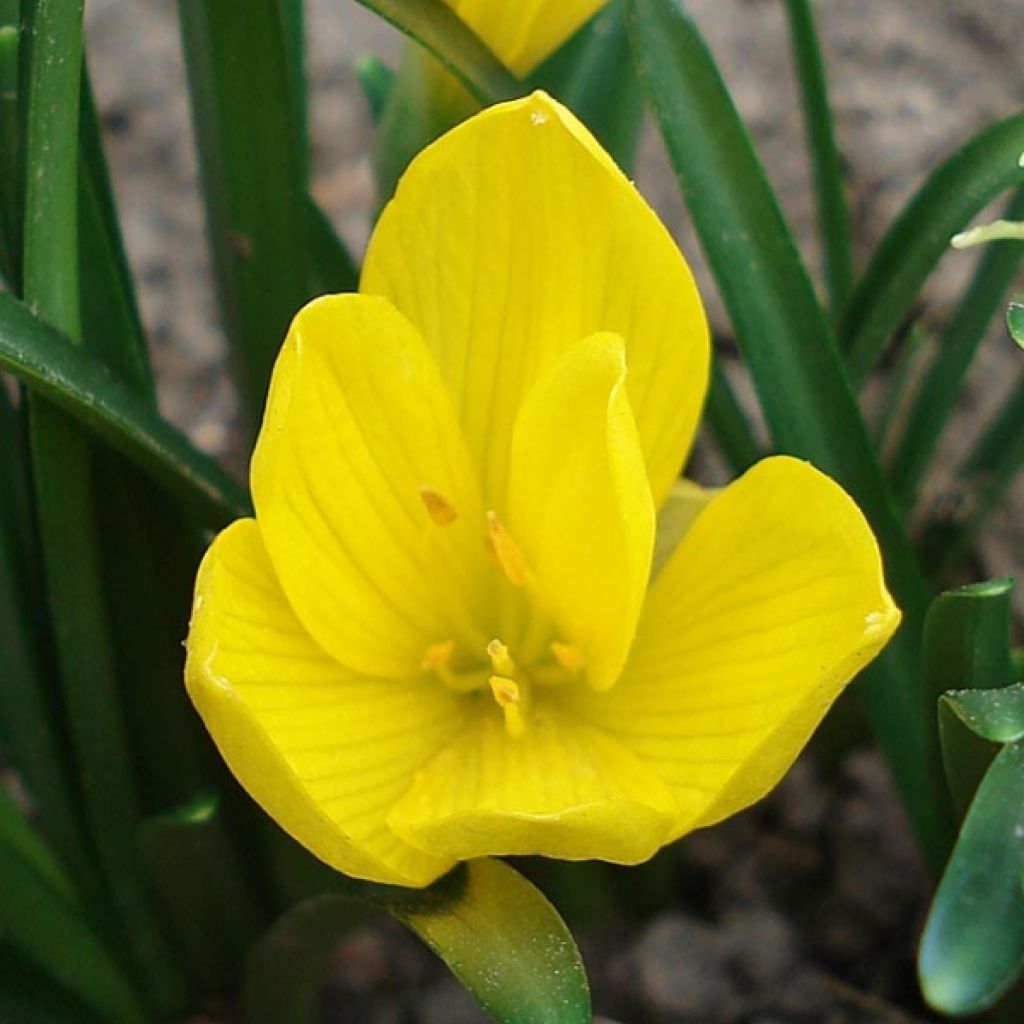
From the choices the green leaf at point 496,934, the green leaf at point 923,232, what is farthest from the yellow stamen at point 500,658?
the green leaf at point 923,232

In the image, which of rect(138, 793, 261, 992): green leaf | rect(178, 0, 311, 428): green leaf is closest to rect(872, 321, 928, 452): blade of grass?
rect(178, 0, 311, 428): green leaf

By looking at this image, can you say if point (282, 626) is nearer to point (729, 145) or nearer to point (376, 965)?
point (729, 145)

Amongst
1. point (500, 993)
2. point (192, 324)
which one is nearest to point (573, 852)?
point (500, 993)

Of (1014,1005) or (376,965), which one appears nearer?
(1014,1005)

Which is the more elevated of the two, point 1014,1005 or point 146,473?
point 146,473

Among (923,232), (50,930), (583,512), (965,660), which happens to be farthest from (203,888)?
(923,232)

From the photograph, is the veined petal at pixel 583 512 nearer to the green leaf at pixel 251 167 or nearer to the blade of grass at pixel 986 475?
the green leaf at pixel 251 167
